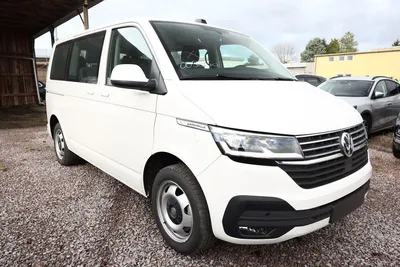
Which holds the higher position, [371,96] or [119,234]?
[371,96]

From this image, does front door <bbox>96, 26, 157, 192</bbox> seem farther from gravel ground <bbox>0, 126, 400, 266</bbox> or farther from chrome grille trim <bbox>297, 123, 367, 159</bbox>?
chrome grille trim <bbox>297, 123, 367, 159</bbox>

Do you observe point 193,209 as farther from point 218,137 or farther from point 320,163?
point 320,163

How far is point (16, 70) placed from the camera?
13.9 meters

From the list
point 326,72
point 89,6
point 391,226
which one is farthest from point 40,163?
point 326,72

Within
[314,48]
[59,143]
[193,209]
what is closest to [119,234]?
[193,209]

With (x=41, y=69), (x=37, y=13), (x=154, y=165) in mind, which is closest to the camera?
(x=154, y=165)

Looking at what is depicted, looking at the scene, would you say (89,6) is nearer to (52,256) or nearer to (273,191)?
(52,256)

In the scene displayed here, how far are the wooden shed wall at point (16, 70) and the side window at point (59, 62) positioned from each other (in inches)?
435

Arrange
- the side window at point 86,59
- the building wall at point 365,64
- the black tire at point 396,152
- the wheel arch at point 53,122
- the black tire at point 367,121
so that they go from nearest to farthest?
the side window at point 86,59, the wheel arch at point 53,122, the black tire at point 396,152, the black tire at point 367,121, the building wall at point 365,64

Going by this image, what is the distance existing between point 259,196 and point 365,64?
33504 millimetres

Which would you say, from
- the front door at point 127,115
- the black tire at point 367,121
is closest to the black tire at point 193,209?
the front door at point 127,115

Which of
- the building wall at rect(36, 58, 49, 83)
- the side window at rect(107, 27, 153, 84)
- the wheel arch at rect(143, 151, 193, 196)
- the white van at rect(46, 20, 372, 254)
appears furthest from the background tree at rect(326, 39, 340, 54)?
the wheel arch at rect(143, 151, 193, 196)

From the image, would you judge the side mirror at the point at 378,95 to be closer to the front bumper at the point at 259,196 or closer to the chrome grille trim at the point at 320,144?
the chrome grille trim at the point at 320,144

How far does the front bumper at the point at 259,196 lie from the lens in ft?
5.96
